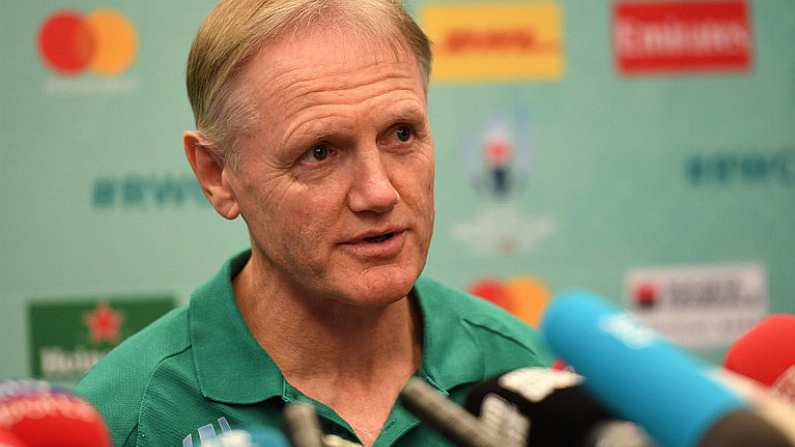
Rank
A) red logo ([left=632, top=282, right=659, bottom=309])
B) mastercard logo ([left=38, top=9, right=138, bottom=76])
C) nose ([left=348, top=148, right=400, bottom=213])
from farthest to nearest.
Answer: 1. red logo ([left=632, top=282, right=659, bottom=309])
2. mastercard logo ([left=38, top=9, right=138, bottom=76])
3. nose ([left=348, top=148, right=400, bottom=213])

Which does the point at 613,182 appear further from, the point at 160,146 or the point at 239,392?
the point at 239,392

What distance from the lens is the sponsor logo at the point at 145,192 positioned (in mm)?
3416

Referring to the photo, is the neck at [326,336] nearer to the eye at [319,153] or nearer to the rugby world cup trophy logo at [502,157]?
the eye at [319,153]

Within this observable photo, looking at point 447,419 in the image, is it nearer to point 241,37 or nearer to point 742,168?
point 241,37

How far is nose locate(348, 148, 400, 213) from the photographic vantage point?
149cm

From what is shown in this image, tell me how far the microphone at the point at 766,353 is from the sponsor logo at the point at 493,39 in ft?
7.71

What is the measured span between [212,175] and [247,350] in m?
0.28

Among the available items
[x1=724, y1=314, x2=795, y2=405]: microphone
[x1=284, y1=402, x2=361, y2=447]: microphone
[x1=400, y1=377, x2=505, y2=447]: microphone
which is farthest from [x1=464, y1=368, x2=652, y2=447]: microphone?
[x1=724, y1=314, x2=795, y2=405]: microphone

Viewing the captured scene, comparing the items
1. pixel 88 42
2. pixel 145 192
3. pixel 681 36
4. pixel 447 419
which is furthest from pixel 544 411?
pixel 681 36

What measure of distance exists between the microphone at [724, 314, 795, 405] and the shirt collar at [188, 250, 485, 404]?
1.67ft

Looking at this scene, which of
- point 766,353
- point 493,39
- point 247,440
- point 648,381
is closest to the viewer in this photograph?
point 648,381

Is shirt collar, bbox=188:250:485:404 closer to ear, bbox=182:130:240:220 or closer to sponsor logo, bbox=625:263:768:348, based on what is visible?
ear, bbox=182:130:240:220

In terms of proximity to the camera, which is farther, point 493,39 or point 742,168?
point 742,168

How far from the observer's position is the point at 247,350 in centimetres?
164
